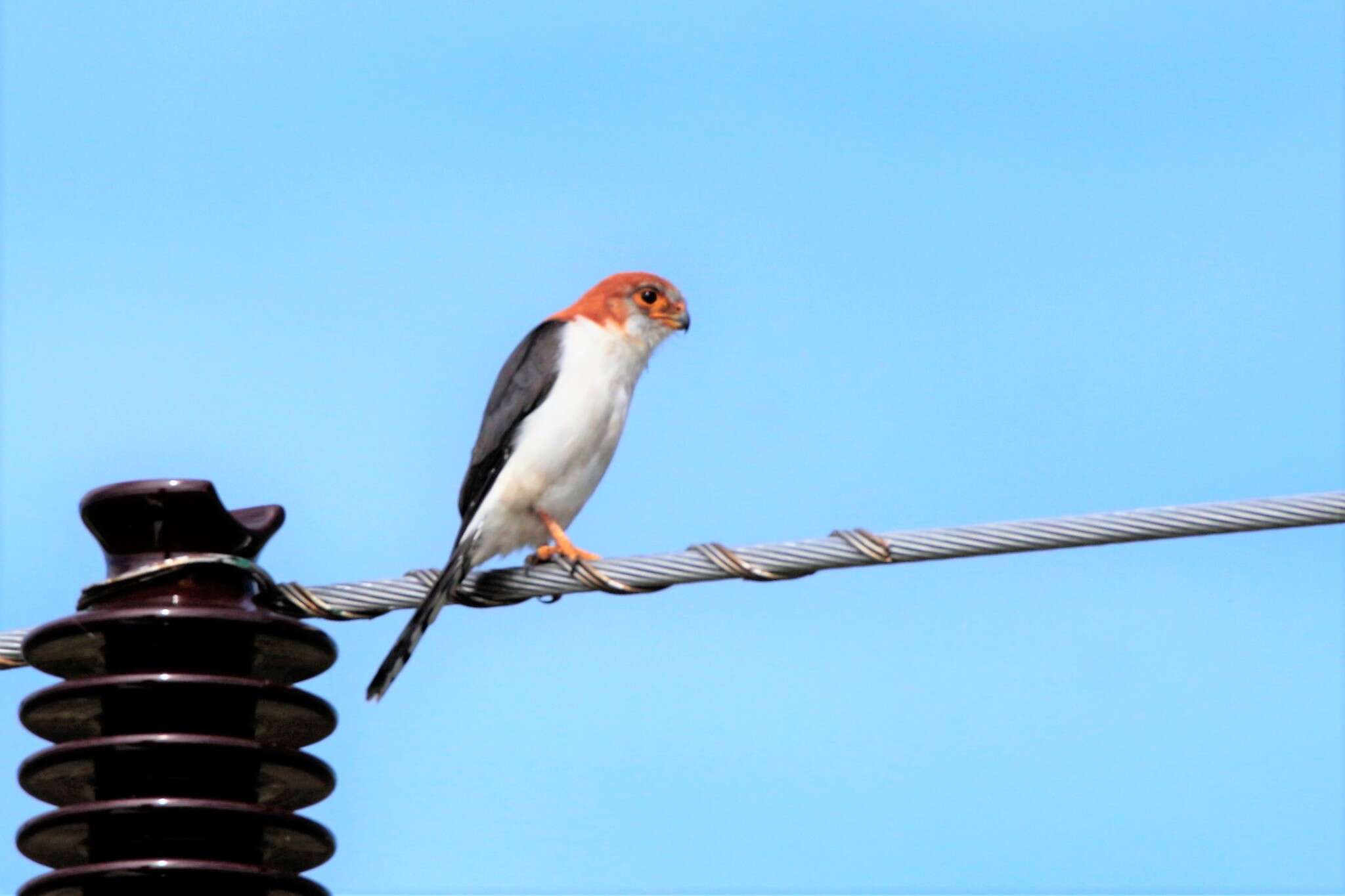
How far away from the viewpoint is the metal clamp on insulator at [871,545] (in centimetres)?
521

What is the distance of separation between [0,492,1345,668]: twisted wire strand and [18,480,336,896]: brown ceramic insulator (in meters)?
0.88

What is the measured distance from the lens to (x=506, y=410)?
26.8 feet

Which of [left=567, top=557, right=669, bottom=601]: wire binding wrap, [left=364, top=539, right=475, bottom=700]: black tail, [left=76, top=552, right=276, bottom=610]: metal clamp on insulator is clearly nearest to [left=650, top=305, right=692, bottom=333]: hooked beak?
[left=364, top=539, right=475, bottom=700]: black tail

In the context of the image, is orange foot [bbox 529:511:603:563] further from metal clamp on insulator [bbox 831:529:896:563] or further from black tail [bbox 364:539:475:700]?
metal clamp on insulator [bbox 831:529:896:563]

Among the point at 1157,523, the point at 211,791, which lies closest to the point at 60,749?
the point at 211,791

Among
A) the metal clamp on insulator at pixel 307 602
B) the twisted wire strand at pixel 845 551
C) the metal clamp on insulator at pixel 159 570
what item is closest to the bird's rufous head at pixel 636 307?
the twisted wire strand at pixel 845 551

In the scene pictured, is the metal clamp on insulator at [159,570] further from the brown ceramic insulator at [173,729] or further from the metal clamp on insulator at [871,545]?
the metal clamp on insulator at [871,545]

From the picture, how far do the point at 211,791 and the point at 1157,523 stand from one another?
2.53 metres

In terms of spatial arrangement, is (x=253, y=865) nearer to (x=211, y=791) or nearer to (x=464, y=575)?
(x=211, y=791)

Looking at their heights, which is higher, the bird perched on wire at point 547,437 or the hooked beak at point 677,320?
the hooked beak at point 677,320

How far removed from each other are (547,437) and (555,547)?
477mm

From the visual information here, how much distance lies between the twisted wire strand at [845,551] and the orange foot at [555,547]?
154cm

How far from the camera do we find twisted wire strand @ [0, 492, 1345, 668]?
4832 mm

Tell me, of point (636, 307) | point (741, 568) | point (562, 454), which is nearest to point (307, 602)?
point (741, 568)
